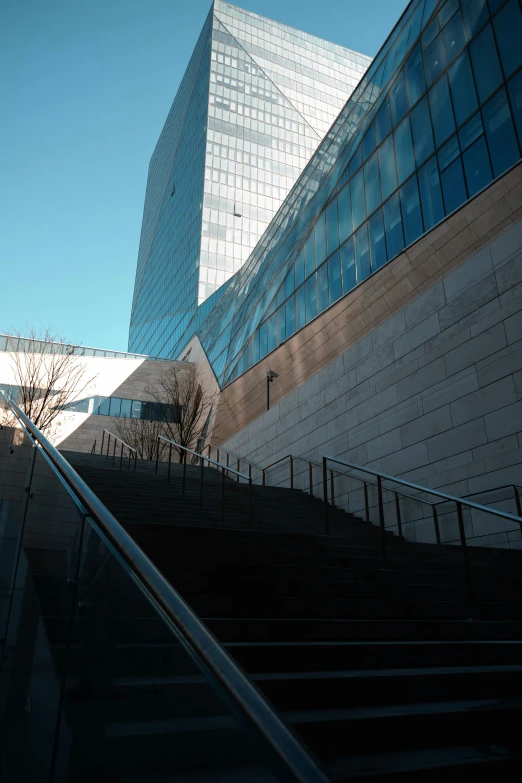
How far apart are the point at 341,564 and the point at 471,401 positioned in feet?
16.3

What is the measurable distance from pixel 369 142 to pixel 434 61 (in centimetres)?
276

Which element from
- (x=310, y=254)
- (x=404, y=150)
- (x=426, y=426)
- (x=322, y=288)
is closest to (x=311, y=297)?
(x=322, y=288)

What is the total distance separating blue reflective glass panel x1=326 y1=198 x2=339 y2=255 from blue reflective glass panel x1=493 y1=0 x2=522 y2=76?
6.21 metres

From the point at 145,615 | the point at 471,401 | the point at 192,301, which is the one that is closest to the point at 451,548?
the point at 471,401

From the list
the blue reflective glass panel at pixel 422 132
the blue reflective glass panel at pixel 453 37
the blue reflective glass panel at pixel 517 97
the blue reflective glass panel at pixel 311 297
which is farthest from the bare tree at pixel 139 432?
the blue reflective glass panel at pixel 517 97

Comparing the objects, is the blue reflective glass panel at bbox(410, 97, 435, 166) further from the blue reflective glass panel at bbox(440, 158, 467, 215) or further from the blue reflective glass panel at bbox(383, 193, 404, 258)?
Answer: the blue reflective glass panel at bbox(440, 158, 467, 215)

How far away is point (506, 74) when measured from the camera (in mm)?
10797

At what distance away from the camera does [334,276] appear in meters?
15.8

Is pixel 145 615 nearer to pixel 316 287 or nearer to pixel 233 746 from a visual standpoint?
pixel 233 746

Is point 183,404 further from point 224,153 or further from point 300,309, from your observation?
point 224,153

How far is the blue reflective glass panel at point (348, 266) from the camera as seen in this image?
14.8 metres

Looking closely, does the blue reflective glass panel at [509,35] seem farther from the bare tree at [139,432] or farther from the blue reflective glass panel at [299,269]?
the bare tree at [139,432]

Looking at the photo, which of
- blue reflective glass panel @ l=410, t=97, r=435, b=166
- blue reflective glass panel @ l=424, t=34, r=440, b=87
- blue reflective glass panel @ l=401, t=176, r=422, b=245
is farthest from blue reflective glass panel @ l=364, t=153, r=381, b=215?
blue reflective glass panel @ l=424, t=34, r=440, b=87

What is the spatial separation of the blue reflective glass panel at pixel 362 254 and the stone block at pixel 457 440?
5205 mm
